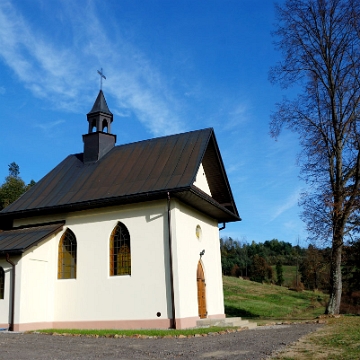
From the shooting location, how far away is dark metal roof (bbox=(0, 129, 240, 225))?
50.3ft

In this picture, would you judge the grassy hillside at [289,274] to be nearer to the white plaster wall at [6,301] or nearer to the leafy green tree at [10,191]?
the leafy green tree at [10,191]

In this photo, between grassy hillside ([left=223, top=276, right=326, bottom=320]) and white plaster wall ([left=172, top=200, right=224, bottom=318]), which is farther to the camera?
grassy hillside ([left=223, top=276, right=326, bottom=320])

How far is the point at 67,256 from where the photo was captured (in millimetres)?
16609

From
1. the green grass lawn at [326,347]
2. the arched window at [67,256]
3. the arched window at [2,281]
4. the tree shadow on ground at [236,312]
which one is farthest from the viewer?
the tree shadow on ground at [236,312]

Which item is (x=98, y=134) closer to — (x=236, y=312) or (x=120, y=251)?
(x=120, y=251)

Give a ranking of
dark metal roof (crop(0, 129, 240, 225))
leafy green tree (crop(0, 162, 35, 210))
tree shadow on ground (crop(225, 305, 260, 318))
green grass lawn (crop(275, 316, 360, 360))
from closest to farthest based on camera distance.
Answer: green grass lawn (crop(275, 316, 360, 360))
dark metal roof (crop(0, 129, 240, 225))
tree shadow on ground (crop(225, 305, 260, 318))
leafy green tree (crop(0, 162, 35, 210))

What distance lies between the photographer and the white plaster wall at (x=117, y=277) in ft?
48.0

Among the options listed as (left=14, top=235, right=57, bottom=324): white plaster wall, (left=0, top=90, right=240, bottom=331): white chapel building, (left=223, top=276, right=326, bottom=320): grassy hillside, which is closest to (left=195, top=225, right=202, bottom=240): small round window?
(left=0, top=90, right=240, bottom=331): white chapel building

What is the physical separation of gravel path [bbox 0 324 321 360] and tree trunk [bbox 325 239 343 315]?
25.1 ft

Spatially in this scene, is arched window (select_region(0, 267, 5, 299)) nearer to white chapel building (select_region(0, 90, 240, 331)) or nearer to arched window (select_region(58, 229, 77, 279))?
white chapel building (select_region(0, 90, 240, 331))

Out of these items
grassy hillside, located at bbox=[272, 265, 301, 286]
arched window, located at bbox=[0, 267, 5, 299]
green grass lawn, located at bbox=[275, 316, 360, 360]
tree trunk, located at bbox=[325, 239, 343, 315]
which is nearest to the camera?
green grass lawn, located at bbox=[275, 316, 360, 360]

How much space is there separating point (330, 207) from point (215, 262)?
5.48m

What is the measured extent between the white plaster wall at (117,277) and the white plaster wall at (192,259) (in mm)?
406

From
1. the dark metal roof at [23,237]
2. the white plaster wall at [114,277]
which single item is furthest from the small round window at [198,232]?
the dark metal roof at [23,237]
